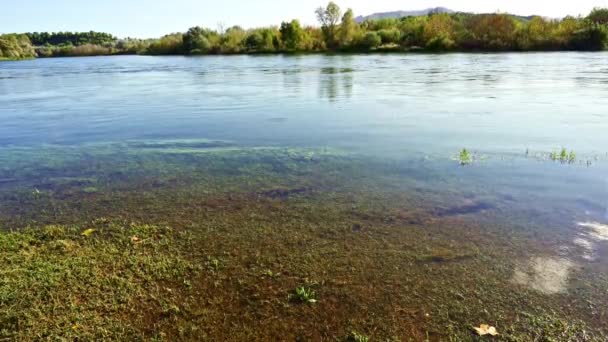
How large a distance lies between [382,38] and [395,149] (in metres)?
70.4

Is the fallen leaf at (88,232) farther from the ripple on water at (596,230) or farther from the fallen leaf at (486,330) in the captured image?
the ripple on water at (596,230)

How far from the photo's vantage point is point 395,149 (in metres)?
9.42

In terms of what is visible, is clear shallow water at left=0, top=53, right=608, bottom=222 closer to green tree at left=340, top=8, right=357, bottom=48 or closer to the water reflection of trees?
the water reflection of trees

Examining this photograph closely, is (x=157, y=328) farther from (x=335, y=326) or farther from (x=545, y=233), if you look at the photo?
(x=545, y=233)

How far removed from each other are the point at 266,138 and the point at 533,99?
37.9ft

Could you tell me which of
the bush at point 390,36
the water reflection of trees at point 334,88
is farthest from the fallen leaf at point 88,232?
the bush at point 390,36

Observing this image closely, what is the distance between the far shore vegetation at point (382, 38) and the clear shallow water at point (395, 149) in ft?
149

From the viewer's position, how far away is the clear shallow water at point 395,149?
223 inches

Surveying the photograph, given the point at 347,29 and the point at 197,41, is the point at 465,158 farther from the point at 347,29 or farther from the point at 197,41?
the point at 197,41

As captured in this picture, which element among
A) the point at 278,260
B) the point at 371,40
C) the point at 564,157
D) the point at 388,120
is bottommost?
the point at 278,260

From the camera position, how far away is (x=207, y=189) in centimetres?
711

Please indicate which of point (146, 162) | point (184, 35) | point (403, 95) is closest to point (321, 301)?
point (146, 162)

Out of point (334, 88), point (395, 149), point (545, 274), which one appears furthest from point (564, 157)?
point (334, 88)

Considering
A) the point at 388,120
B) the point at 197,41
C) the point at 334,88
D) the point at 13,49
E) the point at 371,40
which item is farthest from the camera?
the point at 197,41
